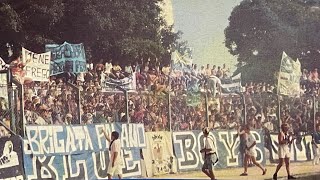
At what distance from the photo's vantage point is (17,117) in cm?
757

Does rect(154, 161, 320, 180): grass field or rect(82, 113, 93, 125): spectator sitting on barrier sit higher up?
rect(82, 113, 93, 125): spectator sitting on barrier

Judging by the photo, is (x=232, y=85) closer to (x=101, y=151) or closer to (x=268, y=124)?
(x=268, y=124)

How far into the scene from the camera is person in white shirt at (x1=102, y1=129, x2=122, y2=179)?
8.16 meters

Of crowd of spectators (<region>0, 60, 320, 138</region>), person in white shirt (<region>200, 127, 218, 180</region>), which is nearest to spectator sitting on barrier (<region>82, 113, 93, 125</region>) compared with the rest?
crowd of spectators (<region>0, 60, 320, 138</region>)

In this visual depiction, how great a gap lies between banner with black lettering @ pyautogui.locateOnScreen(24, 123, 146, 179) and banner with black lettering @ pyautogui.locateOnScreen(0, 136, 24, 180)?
0.08m

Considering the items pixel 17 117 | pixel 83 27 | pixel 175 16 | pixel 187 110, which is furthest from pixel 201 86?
pixel 17 117

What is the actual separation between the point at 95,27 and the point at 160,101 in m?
1.39

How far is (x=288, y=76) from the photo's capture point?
9703 mm

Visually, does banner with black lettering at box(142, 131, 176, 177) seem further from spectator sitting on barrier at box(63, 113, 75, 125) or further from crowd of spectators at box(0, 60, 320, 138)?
spectator sitting on barrier at box(63, 113, 75, 125)

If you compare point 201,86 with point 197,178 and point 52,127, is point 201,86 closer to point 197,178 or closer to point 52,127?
point 197,178

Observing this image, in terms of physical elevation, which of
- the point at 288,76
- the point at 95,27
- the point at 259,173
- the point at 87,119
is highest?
the point at 95,27

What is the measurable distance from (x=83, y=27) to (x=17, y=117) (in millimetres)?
1332

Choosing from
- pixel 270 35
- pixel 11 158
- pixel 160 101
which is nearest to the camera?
pixel 11 158

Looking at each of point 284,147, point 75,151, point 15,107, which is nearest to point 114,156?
point 75,151
